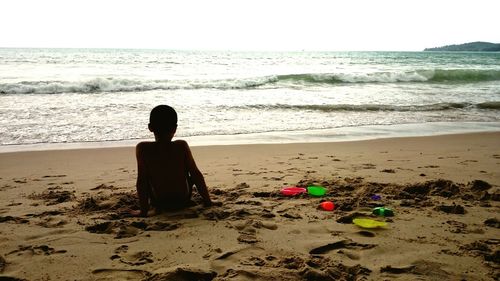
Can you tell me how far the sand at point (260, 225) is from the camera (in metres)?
2.21

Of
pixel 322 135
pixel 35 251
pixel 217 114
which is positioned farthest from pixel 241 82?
pixel 35 251

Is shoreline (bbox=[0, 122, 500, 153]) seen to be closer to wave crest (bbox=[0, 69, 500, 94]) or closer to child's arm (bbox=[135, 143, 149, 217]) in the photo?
child's arm (bbox=[135, 143, 149, 217])

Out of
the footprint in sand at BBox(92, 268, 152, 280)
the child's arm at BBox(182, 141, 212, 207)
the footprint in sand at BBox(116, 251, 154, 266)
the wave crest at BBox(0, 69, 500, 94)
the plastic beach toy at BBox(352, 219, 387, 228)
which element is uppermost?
the wave crest at BBox(0, 69, 500, 94)

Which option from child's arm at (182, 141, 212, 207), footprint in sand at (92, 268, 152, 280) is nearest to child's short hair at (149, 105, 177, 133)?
child's arm at (182, 141, 212, 207)

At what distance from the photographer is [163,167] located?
313 cm

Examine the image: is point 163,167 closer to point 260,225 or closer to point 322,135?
point 260,225

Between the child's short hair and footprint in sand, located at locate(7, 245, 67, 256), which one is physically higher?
the child's short hair

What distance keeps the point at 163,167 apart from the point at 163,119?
1.29 feet

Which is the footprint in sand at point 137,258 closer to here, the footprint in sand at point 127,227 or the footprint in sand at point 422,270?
the footprint in sand at point 127,227

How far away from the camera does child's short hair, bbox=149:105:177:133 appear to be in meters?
3.06

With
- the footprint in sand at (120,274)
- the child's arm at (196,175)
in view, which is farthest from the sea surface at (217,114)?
the footprint in sand at (120,274)

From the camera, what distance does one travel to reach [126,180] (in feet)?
14.7

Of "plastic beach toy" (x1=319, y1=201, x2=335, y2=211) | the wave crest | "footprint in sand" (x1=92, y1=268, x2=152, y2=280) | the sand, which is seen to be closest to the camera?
"footprint in sand" (x1=92, y1=268, x2=152, y2=280)

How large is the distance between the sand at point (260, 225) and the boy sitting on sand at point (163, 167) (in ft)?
0.59
